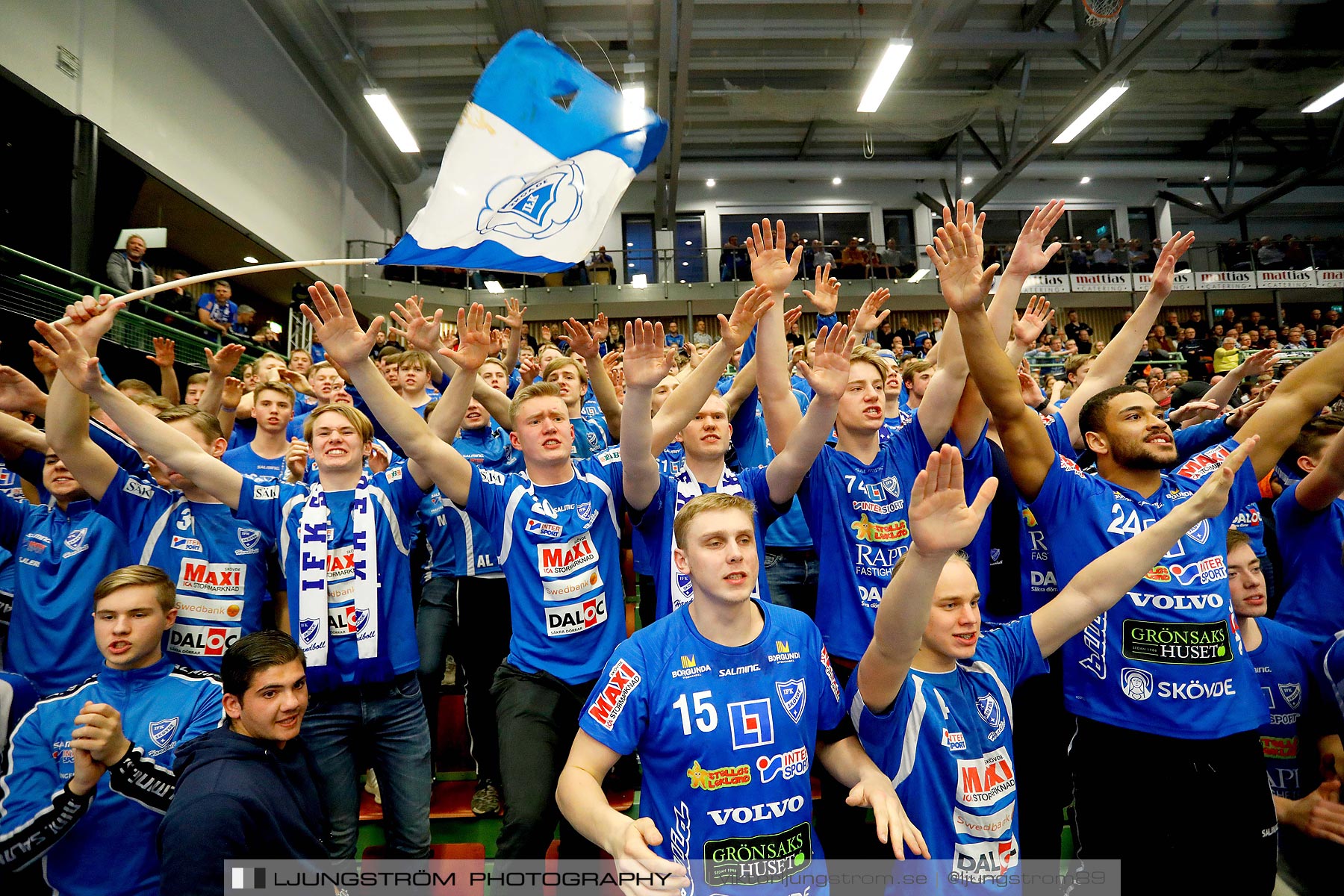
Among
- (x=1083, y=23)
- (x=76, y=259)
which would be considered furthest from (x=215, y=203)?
(x=1083, y=23)

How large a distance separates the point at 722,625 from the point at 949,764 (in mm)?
730

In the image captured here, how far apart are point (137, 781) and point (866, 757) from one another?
2272 millimetres

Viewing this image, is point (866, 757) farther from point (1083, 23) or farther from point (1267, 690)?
point (1083, 23)

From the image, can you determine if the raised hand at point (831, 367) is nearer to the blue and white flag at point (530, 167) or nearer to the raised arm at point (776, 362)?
the raised arm at point (776, 362)

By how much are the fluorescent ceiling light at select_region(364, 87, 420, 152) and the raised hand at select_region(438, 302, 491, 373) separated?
10352mm

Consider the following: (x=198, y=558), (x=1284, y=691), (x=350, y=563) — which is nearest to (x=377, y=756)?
(x=350, y=563)

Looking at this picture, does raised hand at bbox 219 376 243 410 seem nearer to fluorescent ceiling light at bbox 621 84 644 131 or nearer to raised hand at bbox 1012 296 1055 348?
fluorescent ceiling light at bbox 621 84 644 131

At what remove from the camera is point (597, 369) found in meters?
3.90

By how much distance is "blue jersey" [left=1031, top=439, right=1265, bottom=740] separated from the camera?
2.41 m

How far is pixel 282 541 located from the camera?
3006 millimetres

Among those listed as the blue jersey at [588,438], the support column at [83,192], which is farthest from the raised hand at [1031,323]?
the support column at [83,192]

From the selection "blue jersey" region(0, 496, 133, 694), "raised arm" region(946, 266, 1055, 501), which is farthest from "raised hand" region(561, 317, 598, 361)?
"blue jersey" region(0, 496, 133, 694)

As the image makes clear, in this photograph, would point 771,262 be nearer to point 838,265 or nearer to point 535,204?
point 535,204

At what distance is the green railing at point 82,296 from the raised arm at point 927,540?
7107 millimetres
